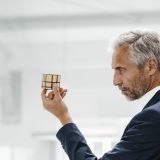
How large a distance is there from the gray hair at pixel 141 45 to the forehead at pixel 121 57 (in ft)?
0.04

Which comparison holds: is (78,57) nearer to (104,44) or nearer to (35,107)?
(104,44)

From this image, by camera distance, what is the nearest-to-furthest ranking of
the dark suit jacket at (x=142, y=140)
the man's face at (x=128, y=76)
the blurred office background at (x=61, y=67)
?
the dark suit jacket at (x=142, y=140), the man's face at (x=128, y=76), the blurred office background at (x=61, y=67)

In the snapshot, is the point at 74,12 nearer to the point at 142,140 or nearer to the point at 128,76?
the point at 128,76

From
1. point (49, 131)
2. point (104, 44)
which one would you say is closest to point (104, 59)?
point (104, 44)

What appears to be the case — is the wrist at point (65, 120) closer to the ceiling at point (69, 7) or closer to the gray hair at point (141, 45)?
the gray hair at point (141, 45)

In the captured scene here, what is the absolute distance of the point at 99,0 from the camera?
2068 millimetres

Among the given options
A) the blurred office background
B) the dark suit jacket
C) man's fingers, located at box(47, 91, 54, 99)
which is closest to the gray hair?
the dark suit jacket

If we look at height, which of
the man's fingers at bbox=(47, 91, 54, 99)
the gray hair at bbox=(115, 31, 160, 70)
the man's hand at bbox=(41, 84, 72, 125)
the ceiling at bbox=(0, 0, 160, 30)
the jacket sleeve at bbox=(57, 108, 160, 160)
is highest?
the ceiling at bbox=(0, 0, 160, 30)

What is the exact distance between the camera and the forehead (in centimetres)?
115

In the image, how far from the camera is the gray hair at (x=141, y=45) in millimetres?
1130

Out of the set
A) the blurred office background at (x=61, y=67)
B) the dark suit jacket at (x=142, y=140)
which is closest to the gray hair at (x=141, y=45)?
the dark suit jacket at (x=142, y=140)

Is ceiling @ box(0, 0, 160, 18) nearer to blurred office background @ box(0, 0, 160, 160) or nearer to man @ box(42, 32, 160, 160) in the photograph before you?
blurred office background @ box(0, 0, 160, 160)

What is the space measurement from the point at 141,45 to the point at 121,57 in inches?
2.6

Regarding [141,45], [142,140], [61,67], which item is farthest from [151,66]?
[61,67]
